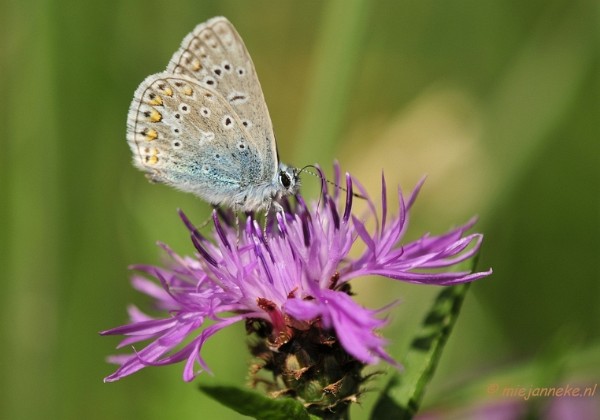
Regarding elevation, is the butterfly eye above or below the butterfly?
below

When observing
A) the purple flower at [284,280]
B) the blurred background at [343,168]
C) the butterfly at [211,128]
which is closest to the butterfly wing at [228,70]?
the butterfly at [211,128]

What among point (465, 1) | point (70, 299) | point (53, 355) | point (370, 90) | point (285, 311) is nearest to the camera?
point (285, 311)

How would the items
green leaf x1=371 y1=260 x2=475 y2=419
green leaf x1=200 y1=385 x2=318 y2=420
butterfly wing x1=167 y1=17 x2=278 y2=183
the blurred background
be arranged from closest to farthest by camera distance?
green leaf x1=200 y1=385 x2=318 y2=420 → green leaf x1=371 y1=260 x2=475 y2=419 → butterfly wing x1=167 y1=17 x2=278 y2=183 → the blurred background

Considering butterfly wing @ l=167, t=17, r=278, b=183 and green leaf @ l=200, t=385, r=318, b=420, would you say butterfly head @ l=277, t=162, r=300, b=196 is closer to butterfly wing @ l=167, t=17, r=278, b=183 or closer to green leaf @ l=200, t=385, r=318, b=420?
butterfly wing @ l=167, t=17, r=278, b=183

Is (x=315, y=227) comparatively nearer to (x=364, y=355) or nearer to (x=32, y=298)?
(x=364, y=355)

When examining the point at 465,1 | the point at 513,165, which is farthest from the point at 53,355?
the point at 465,1

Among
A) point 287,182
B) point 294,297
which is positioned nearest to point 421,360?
point 294,297

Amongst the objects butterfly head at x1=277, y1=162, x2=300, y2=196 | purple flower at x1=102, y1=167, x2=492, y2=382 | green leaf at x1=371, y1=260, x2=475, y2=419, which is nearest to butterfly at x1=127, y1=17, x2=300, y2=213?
butterfly head at x1=277, y1=162, x2=300, y2=196

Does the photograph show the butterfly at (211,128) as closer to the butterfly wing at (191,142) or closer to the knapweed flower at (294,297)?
the butterfly wing at (191,142)
